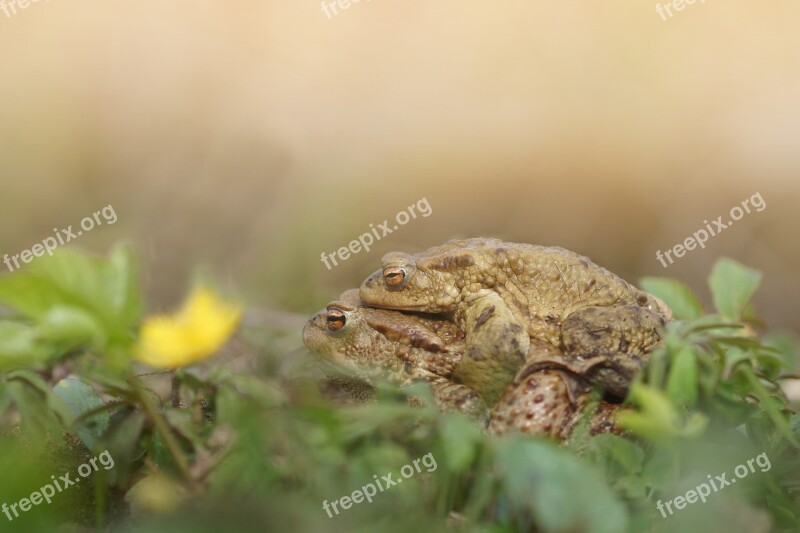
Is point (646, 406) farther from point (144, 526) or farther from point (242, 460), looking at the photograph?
point (144, 526)

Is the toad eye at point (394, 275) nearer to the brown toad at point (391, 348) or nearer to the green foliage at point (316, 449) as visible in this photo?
the brown toad at point (391, 348)

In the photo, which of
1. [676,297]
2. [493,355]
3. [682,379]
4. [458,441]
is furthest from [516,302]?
[458,441]

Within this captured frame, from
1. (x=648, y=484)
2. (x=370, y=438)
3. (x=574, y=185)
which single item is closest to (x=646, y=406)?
(x=648, y=484)

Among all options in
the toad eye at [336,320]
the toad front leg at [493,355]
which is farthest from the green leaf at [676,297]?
the toad eye at [336,320]

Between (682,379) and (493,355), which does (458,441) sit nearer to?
(682,379)

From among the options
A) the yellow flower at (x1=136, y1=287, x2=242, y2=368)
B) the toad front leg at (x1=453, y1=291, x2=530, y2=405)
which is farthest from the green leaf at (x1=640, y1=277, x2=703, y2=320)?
the yellow flower at (x1=136, y1=287, x2=242, y2=368)

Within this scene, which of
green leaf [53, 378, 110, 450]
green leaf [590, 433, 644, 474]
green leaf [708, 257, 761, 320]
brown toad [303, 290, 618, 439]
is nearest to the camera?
green leaf [590, 433, 644, 474]

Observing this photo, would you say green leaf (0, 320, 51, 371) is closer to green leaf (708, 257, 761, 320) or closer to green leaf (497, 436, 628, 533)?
green leaf (497, 436, 628, 533)
